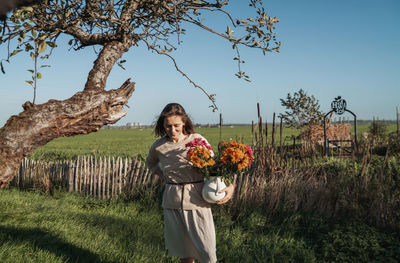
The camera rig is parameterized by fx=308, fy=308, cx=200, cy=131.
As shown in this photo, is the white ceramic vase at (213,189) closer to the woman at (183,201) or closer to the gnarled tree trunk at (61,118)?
the woman at (183,201)

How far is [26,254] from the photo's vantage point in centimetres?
359

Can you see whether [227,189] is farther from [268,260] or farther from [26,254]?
[26,254]

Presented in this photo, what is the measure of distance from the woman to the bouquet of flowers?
0.45 feet

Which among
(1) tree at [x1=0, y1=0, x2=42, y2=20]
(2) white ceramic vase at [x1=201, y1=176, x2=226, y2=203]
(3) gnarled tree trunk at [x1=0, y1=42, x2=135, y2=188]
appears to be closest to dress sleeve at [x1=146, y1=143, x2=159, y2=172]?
(3) gnarled tree trunk at [x1=0, y1=42, x2=135, y2=188]

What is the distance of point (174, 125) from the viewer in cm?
291

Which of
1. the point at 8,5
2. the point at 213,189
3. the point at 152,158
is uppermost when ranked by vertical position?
the point at 8,5

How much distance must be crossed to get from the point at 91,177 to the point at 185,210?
216 inches

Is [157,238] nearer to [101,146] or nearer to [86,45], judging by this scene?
[86,45]

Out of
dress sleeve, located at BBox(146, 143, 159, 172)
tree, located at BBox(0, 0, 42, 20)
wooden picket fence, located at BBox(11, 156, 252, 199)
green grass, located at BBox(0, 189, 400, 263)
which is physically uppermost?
tree, located at BBox(0, 0, 42, 20)

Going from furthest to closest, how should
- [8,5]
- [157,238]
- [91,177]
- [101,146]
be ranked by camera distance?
[101,146]
[91,177]
[157,238]
[8,5]

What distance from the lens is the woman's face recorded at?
289 centimetres

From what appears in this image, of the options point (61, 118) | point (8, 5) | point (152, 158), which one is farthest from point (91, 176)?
point (8, 5)

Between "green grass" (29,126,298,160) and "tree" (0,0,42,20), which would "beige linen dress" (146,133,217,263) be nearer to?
"green grass" (29,126,298,160)

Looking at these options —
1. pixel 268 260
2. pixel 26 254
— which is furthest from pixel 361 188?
pixel 26 254
